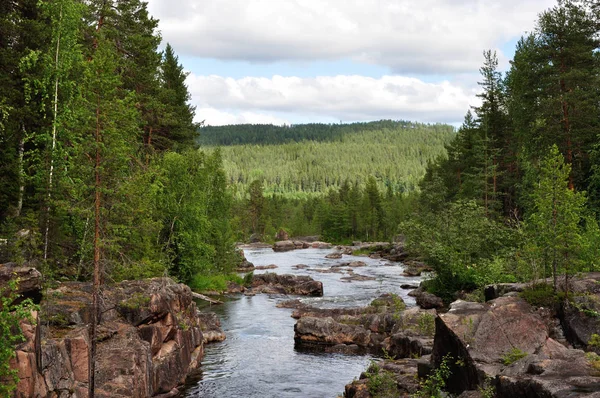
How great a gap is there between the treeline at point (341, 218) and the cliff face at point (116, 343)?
90.4 m

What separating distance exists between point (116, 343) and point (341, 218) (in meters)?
118

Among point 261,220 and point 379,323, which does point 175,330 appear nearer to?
point 379,323

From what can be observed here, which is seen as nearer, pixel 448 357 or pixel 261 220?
pixel 448 357

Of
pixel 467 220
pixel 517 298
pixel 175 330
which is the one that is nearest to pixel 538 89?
pixel 467 220

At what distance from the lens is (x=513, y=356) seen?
762 inches

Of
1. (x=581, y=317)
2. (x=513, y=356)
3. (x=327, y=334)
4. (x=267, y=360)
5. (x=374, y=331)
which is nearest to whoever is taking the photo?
(x=513, y=356)

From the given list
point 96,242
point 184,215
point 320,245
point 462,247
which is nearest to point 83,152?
point 96,242

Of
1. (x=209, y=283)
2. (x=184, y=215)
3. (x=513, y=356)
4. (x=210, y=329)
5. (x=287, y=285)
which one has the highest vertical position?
(x=184, y=215)

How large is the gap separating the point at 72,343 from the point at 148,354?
4333mm

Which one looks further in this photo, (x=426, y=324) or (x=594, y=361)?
(x=426, y=324)

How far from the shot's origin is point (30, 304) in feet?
52.5

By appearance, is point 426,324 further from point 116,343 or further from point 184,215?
point 184,215

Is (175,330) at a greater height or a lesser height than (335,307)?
greater

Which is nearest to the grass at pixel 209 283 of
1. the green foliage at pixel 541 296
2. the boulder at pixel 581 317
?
the green foliage at pixel 541 296
